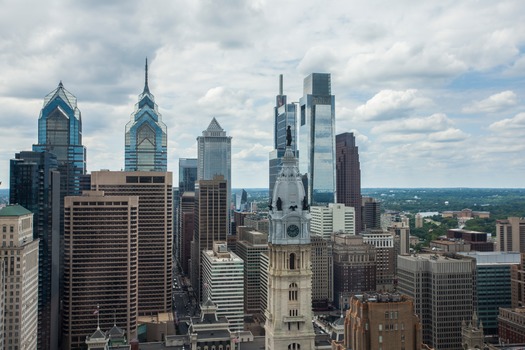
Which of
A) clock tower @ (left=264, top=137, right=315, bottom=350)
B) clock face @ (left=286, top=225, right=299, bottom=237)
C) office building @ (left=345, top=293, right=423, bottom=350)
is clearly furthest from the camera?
clock face @ (left=286, top=225, right=299, bottom=237)

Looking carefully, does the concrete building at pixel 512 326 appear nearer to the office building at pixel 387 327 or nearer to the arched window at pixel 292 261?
the arched window at pixel 292 261

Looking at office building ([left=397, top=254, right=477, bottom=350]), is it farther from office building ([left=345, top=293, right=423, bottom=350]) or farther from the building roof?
the building roof

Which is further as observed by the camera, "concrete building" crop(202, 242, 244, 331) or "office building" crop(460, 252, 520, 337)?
"office building" crop(460, 252, 520, 337)

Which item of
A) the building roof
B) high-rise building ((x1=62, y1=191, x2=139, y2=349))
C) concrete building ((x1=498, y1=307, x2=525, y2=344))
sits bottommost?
concrete building ((x1=498, y1=307, x2=525, y2=344))

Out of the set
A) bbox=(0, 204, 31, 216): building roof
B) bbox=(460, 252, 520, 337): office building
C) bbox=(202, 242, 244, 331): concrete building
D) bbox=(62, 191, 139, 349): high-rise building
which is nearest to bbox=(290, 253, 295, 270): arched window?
bbox=(0, 204, 31, 216): building roof

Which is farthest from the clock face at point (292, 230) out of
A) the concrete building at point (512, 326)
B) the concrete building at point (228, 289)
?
the concrete building at point (228, 289)

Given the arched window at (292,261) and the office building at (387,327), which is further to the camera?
the arched window at (292,261)

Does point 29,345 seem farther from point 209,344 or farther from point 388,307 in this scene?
point 388,307
